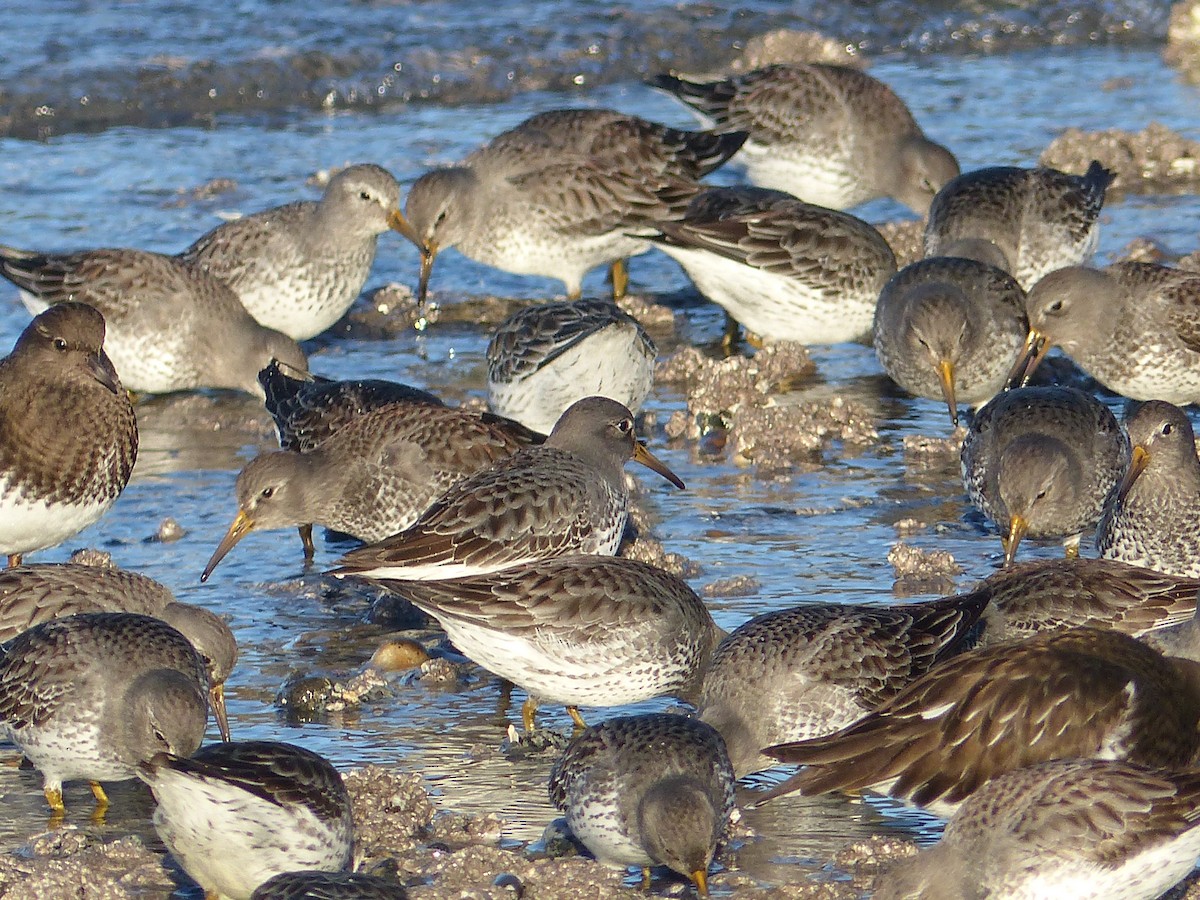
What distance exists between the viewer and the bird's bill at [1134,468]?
762 cm

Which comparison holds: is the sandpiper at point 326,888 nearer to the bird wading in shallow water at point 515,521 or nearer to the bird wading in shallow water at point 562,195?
the bird wading in shallow water at point 515,521

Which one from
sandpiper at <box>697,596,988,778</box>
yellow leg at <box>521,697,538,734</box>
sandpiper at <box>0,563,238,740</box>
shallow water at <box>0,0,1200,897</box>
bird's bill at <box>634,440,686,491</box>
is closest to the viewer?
sandpiper at <box>697,596,988,778</box>

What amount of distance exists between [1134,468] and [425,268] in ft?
17.6

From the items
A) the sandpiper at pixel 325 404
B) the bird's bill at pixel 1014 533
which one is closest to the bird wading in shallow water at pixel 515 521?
the sandpiper at pixel 325 404

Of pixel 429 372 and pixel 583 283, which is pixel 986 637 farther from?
pixel 583 283

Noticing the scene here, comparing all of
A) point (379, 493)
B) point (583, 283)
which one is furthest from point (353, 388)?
point (583, 283)

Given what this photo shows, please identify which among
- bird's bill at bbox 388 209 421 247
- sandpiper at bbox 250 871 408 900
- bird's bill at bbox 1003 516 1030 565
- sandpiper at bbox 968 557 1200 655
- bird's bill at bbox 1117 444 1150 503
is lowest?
bird's bill at bbox 1003 516 1030 565

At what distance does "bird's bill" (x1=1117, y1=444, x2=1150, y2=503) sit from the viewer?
7.62 m

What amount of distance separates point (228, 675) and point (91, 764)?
2.92 feet

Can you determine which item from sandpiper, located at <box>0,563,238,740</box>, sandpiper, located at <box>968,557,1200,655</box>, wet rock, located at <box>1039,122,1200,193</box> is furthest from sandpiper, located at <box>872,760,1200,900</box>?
wet rock, located at <box>1039,122,1200,193</box>

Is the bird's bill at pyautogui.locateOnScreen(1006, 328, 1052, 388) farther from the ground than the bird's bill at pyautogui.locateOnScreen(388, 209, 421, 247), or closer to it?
closer to it

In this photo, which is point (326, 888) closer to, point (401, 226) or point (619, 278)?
point (401, 226)

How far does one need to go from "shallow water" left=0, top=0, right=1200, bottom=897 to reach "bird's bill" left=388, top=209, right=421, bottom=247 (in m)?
0.54

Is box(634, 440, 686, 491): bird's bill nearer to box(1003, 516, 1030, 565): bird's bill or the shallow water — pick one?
the shallow water
